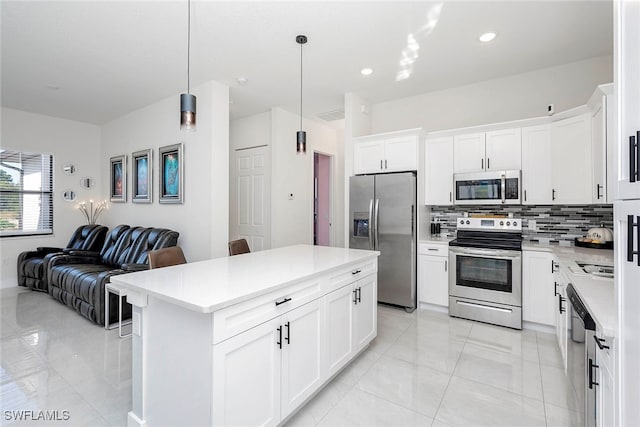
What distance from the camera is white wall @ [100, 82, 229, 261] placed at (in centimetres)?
395

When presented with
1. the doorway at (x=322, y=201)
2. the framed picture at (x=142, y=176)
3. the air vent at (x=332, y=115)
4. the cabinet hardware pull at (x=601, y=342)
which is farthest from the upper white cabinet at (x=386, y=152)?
the framed picture at (x=142, y=176)

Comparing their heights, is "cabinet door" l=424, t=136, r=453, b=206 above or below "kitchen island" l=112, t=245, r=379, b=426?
above

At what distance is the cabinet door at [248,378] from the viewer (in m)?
1.36

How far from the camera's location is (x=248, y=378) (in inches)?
58.8

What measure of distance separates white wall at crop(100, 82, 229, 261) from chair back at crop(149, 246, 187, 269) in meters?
1.32

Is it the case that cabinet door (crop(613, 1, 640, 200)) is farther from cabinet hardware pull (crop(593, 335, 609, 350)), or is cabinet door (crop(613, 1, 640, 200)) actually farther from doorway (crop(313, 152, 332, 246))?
doorway (crop(313, 152, 332, 246))

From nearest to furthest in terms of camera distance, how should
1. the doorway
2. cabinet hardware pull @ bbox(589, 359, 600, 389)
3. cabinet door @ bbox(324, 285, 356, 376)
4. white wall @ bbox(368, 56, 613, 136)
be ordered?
cabinet hardware pull @ bbox(589, 359, 600, 389), cabinet door @ bbox(324, 285, 356, 376), white wall @ bbox(368, 56, 613, 136), the doorway

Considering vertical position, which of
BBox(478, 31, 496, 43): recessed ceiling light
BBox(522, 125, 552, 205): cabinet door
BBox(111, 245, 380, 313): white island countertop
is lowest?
BBox(111, 245, 380, 313): white island countertop

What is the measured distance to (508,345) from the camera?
2932 mm

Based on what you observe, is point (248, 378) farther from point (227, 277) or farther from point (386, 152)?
point (386, 152)

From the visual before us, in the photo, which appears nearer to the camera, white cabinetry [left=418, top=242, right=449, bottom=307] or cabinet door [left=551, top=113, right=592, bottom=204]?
cabinet door [left=551, top=113, right=592, bottom=204]

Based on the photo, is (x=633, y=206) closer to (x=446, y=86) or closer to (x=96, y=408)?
(x=96, y=408)

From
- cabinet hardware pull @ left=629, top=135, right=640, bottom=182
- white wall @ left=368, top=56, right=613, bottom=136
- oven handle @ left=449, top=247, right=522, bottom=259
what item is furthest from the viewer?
white wall @ left=368, top=56, right=613, bottom=136

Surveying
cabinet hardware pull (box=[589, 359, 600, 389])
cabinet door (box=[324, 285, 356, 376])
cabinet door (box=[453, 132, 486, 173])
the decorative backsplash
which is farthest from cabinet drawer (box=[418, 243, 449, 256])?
cabinet hardware pull (box=[589, 359, 600, 389])
